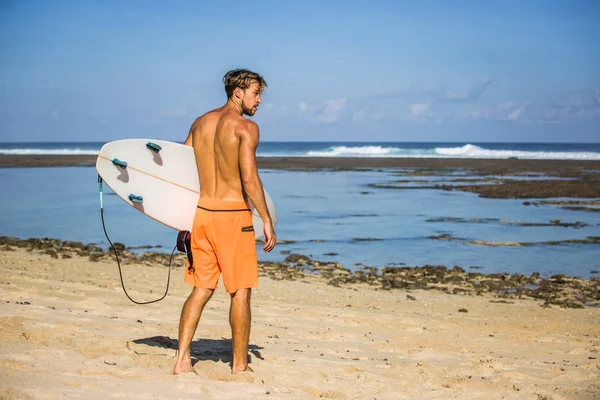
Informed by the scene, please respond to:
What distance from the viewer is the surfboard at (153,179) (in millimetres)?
5414

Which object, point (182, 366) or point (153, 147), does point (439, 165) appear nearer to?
point (153, 147)

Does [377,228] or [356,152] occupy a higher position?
[356,152]

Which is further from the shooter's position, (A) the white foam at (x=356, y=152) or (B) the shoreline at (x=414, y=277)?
(A) the white foam at (x=356, y=152)

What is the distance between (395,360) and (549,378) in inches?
49.6

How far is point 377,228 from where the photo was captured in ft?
52.7

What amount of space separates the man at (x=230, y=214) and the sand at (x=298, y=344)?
39cm

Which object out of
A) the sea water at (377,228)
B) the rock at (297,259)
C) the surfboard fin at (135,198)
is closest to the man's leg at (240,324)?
the surfboard fin at (135,198)

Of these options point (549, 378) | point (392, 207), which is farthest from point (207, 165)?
point (392, 207)

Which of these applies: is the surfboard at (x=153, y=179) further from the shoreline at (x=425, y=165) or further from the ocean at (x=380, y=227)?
the shoreline at (x=425, y=165)

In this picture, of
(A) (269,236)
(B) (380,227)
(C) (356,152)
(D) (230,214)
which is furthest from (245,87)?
(C) (356,152)

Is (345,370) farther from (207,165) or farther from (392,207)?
(392,207)

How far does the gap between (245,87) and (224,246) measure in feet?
3.74

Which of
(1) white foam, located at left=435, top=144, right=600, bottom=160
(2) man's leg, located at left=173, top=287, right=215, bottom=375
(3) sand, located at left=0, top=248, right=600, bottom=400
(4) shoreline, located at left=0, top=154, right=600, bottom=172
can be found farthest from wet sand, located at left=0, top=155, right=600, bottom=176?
(2) man's leg, located at left=173, top=287, right=215, bottom=375

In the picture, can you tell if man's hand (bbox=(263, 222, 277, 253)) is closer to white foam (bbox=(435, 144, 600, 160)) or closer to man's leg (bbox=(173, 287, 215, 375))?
man's leg (bbox=(173, 287, 215, 375))
